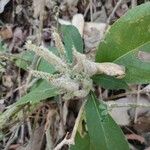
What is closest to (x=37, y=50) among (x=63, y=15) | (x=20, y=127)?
(x=20, y=127)

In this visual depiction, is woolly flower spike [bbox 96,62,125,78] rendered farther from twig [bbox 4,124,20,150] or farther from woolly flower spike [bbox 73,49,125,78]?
twig [bbox 4,124,20,150]

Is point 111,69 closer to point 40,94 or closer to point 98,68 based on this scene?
point 98,68

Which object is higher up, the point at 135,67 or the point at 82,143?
the point at 135,67

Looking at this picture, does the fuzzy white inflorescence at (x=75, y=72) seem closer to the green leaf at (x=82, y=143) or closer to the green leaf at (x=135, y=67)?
the green leaf at (x=135, y=67)

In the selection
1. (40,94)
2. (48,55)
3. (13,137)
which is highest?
(48,55)

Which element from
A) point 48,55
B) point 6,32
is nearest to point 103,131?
point 48,55

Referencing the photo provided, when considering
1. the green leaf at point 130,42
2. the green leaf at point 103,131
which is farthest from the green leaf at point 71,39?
the green leaf at point 103,131
